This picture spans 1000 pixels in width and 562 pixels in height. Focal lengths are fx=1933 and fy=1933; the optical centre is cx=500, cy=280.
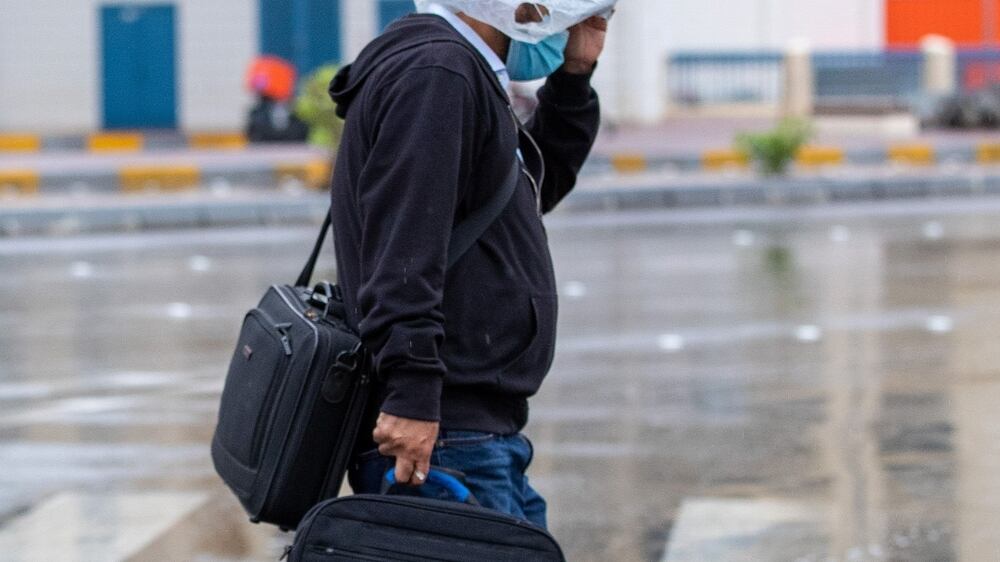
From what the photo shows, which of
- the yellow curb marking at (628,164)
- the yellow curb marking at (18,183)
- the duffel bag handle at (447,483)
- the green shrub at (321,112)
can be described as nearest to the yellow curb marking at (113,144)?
the yellow curb marking at (18,183)

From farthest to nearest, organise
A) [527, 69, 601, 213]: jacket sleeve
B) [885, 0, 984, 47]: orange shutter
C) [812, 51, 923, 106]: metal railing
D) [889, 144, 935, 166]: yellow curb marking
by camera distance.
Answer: [885, 0, 984, 47]: orange shutter → [812, 51, 923, 106]: metal railing → [889, 144, 935, 166]: yellow curb marking → [527, 69, 601, 213]: jacket sleeve

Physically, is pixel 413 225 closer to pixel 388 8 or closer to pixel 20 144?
pixel 20 144

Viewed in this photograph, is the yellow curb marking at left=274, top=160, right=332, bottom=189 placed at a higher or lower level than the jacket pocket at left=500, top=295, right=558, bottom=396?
lower

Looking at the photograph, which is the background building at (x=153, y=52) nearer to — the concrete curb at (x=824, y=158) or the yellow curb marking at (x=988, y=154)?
the concrete curb at (x=824, y=158)

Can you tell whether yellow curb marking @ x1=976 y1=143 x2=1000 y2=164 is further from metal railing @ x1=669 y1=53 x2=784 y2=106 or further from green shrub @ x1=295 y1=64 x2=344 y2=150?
green shrub @ x1=295 y1=64 x2=344 y2=150

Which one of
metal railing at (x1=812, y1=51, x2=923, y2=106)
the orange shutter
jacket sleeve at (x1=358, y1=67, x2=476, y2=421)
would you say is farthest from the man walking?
the orange shutter

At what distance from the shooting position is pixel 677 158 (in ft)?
68.1

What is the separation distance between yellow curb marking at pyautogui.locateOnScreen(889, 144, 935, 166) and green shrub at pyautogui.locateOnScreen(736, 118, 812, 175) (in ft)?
10.7

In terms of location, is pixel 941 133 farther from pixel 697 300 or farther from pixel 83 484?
pixel 83 484

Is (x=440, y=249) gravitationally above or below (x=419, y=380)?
above

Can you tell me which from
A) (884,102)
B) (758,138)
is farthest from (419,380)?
(884,102)

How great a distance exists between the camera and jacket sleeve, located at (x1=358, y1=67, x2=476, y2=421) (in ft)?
9.41

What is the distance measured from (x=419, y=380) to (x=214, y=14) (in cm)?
2390

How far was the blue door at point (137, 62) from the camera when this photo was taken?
85.6ft
